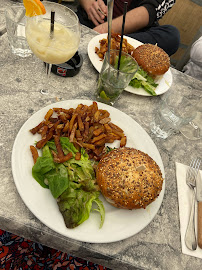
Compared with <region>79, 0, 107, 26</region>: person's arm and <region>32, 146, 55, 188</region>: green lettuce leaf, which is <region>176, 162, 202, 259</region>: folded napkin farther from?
<region>79, 0, 107, 26</region>: person's arm

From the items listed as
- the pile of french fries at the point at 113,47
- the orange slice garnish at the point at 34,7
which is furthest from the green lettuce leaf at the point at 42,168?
the pile of french fries at the point at 113,47

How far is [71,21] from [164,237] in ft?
3.28

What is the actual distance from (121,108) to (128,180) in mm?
576

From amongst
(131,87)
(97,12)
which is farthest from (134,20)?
(131,87)

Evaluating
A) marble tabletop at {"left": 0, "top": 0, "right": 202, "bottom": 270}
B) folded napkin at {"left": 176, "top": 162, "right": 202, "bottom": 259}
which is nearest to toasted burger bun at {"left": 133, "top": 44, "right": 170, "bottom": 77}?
marble tabletop at {"left": 0, "top": 0, "right": 202, "bottom": 270}

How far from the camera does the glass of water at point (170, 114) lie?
128cm

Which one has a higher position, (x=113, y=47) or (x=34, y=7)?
(x=34, y=7)

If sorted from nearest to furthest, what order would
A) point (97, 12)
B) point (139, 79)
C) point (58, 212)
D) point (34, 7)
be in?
point (58, 212)
point (34, 7)
point (139, 79)
point (97, 12)

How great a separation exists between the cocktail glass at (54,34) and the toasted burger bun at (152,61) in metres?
0.51

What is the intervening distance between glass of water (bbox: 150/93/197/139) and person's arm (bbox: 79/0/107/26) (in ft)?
4.06

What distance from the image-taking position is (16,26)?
130 cm

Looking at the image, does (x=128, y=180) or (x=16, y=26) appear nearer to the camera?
(x=128, y=180)

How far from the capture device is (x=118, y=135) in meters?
1.15

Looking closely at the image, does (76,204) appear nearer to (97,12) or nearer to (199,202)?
(199,202)
